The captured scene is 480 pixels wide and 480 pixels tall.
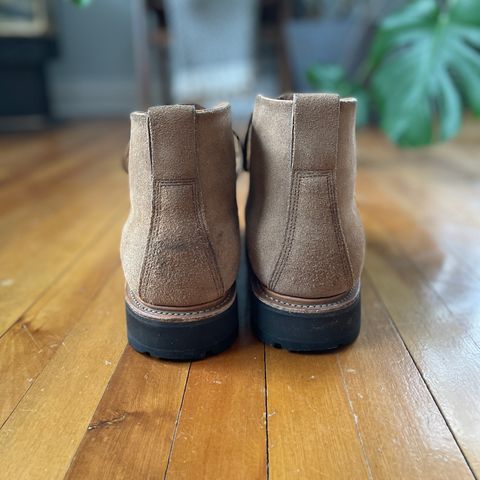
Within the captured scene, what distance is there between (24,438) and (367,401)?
31 centimetres

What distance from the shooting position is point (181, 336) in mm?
541

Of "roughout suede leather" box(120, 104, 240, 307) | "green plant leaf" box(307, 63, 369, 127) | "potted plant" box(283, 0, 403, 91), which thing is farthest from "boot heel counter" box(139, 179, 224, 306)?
"potted plant" box(283, 0, 403, 91)

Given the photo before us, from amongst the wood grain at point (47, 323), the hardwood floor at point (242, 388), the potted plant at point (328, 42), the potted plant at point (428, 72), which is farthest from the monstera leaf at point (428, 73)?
the wood grain at point (47, 323)

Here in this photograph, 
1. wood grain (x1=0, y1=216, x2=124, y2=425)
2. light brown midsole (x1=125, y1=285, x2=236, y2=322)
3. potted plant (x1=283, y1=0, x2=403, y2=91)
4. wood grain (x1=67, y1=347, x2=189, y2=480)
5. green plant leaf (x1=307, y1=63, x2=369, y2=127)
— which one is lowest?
wood grain (x1=0, y1=216, x2=124, y2=425)

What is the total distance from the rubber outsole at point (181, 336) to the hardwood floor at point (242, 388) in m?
0.01

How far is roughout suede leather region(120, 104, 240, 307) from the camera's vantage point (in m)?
0.51

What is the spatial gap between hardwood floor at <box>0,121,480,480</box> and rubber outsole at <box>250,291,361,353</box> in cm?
1

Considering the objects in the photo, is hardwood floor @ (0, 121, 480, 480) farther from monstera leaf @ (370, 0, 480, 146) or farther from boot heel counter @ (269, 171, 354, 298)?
monstera leaf @ (370, 0, 480, 146)

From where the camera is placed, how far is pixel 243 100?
3.06 meters

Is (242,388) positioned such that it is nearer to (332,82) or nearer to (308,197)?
(308,197)

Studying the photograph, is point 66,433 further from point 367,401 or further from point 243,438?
point 367,401

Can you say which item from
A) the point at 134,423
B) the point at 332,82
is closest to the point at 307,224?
the point at 134,423

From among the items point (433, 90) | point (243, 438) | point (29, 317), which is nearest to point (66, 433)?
point (243, 438)

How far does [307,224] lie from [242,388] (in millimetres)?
178
